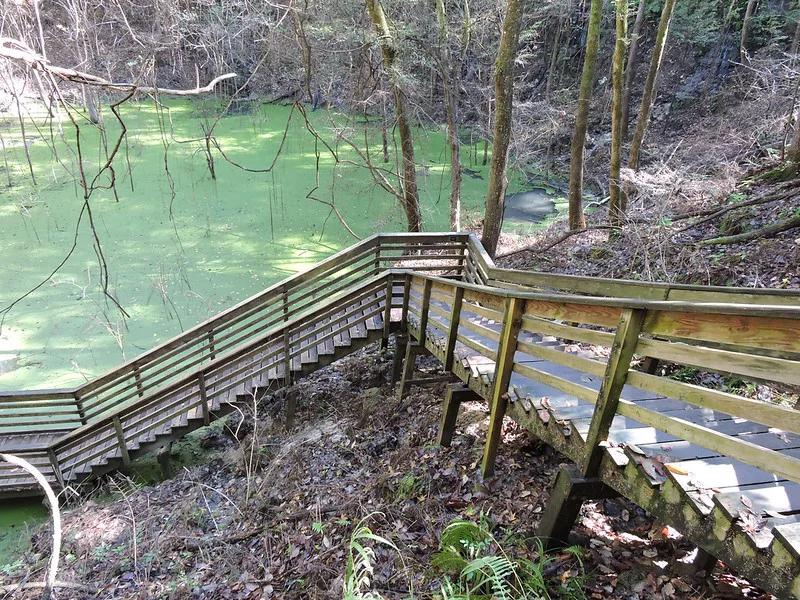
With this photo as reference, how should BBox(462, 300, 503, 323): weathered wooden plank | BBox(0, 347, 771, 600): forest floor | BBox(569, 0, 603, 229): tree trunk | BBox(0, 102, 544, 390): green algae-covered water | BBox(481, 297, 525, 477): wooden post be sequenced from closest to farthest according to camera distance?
BBox(0, 347, 771, 600): forest floor, BBox(481, 297, 525, 477): wooden post, BBox(462, 300, 503, 323): weathered wooden plank, BBox(0, 102, 544, 390): green algae-covered water, BBox(569, 0, 603, 229): tree trunk

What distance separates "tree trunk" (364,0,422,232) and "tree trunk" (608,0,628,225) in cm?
383

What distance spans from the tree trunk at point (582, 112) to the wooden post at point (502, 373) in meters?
7.91

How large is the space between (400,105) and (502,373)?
263 inches

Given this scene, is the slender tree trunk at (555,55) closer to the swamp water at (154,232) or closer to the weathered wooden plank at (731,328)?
the swamp water at (154,232)

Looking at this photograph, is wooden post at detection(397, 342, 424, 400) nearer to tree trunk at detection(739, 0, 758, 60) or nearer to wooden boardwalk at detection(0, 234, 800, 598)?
wooden boardwalk at detection(0, 234, 800, 598)

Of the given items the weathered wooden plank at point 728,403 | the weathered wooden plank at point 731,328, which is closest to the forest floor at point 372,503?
the weathered wooden plank at point 728,403

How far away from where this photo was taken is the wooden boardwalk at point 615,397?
1.66 meters

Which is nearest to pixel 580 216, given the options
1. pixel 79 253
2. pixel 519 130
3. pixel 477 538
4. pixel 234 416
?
pixel 519 130

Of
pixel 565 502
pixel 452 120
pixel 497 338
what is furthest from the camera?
pixel 452 120

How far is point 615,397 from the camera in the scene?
2.22 m

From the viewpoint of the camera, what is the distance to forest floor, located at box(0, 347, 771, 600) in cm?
267

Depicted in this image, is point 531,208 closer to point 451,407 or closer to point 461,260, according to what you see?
point 461,260

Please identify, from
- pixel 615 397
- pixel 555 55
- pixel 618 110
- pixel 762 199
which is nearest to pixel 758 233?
pixel 762 199

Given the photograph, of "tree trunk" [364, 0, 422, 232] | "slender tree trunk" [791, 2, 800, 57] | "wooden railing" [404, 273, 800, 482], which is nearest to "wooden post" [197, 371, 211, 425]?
"wooden railing" [404, 273, 800, 482]
